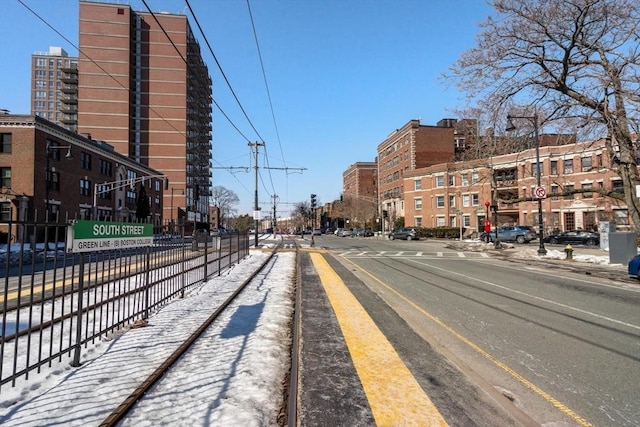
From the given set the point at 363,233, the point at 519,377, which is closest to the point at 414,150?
the point at 363,233

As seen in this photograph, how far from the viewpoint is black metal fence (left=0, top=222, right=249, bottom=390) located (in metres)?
4.60

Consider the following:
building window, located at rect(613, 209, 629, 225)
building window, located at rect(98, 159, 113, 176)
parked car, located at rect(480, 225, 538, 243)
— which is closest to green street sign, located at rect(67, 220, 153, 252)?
parked car, located at rect(480, 225, 538, 243)

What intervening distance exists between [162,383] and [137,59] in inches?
3734

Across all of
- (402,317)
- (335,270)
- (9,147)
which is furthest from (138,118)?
(402,317)

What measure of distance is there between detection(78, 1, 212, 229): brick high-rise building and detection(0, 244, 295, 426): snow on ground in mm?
77541

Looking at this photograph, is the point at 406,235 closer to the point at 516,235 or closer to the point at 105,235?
the point at 516,235

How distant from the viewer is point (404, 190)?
77250 millimetres

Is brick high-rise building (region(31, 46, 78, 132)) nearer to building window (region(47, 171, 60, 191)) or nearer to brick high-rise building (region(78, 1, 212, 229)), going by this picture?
brick high-rise building (region(78, 1, 212, 229))

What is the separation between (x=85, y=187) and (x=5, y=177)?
923cm

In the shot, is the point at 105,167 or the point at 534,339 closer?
the point at 534,339

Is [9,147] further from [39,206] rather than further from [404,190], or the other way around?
[404,190]

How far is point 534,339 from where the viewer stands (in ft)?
21.5

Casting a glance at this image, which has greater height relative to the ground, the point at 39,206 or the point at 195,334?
the point at 39,206

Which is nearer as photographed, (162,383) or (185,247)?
(162,383)
